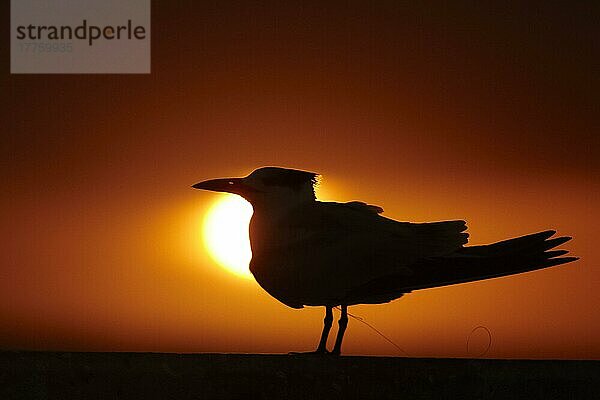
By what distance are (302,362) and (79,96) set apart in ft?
4.26

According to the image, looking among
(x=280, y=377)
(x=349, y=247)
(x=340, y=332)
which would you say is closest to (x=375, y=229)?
(x=349, y=247)

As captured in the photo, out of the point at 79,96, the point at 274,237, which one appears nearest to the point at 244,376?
the point at 274,237

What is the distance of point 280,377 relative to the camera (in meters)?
0.97

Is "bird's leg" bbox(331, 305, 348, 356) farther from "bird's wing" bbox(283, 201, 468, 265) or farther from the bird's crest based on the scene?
the bird's crest

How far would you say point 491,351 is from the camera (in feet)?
6.40

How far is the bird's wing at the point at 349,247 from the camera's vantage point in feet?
4.49

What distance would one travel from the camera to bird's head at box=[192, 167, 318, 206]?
147cm

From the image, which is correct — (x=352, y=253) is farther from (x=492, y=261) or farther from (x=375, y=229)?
(x=492, y=261)

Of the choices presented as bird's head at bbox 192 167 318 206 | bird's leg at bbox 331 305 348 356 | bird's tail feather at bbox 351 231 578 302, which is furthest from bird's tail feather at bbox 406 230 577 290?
bird's head at bbox 192 167 318 206

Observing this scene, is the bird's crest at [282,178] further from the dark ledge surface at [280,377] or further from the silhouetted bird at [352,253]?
the dark ledge surface at [280,377]

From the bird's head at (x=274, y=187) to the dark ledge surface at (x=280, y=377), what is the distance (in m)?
0.50

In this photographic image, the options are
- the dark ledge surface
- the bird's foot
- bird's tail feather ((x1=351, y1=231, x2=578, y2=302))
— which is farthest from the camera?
bird's tail feather ((x1=351, y1=231, x2=578, y2=302))

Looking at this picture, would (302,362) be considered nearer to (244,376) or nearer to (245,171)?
(244,376)

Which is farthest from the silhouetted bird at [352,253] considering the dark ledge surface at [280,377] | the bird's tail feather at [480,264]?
the dark ledge surface at [280,377]
